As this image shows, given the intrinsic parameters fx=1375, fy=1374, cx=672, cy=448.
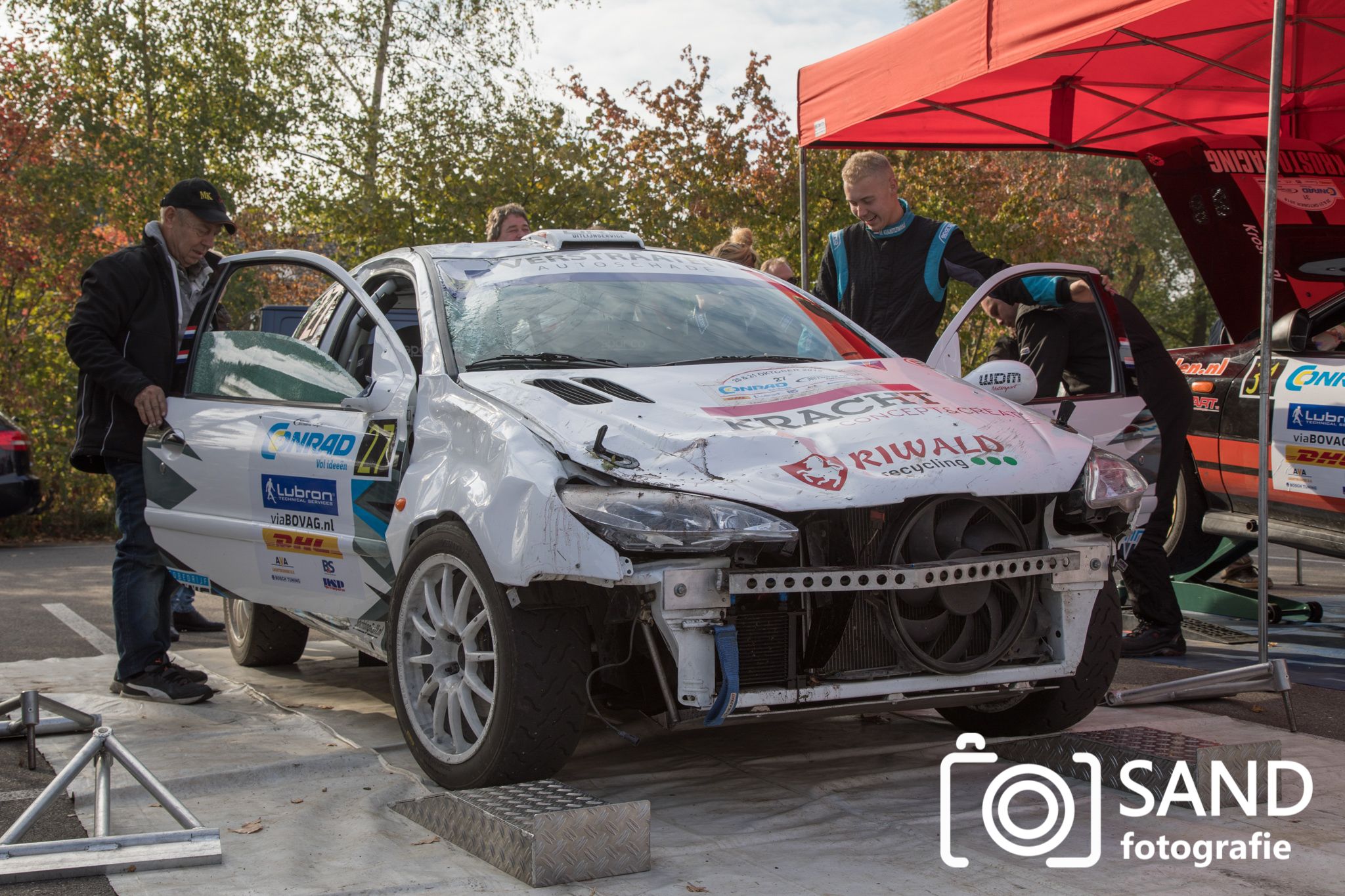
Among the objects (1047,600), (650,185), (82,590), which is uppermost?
(650,185)

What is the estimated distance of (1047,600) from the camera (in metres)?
3.84

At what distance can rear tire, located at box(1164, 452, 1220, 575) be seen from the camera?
729 centimetres

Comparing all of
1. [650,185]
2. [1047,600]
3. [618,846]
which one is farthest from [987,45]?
[650,185]

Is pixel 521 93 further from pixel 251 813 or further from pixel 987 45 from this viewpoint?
pixel 251 813

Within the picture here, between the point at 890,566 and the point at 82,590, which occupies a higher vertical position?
the point at 890,566

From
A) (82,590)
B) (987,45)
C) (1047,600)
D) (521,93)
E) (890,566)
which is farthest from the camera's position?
(521,93)

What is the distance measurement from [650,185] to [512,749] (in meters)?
15.9

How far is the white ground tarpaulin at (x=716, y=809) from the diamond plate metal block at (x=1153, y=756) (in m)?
0.07

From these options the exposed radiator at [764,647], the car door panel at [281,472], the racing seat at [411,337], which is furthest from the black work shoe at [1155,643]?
the car door panel at [281,472]

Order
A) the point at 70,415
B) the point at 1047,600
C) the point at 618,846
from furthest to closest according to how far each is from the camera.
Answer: the point at 70,415
the point at 1047,600
the point at 618,846

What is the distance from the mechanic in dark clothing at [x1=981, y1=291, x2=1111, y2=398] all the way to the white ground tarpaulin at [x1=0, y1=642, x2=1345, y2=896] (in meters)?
1.53

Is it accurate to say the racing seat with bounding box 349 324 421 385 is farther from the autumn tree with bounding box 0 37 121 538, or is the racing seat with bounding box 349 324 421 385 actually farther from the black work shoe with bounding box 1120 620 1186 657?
the autumn tree with bounding box 0 37 121 538

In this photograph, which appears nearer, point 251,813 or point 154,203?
point 251,813

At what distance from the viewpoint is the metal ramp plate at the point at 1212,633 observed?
6.54m
